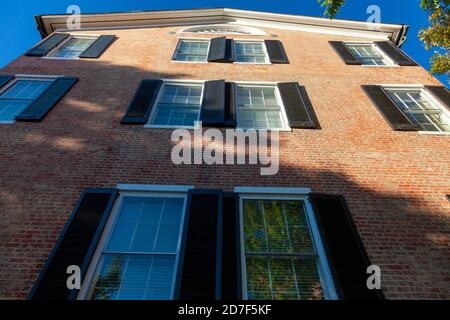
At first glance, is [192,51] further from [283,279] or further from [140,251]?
[283,279]

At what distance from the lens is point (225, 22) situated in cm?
1238

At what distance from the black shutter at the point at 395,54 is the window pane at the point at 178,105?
702cm

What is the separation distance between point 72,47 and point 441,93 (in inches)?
480

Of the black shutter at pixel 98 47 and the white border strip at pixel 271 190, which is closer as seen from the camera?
the white border strip at pixel 271 190

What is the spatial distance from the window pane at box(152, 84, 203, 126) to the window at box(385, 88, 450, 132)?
559cm

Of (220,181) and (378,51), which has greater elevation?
(378,51)

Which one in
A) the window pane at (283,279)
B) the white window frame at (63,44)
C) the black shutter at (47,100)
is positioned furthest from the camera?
the white window frame at (63,44)

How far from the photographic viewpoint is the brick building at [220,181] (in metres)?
3.69

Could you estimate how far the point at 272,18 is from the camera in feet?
39.1

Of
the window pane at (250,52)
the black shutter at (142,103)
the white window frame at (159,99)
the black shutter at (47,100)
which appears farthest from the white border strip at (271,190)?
the window pane at (250,52)

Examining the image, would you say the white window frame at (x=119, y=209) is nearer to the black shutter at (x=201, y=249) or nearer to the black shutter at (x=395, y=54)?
the black shutter at (x=201, y=249)

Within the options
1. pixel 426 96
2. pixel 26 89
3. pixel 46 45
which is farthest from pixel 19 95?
pixel 426 96

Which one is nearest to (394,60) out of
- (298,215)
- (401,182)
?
(401,182)

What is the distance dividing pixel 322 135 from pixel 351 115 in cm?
126
